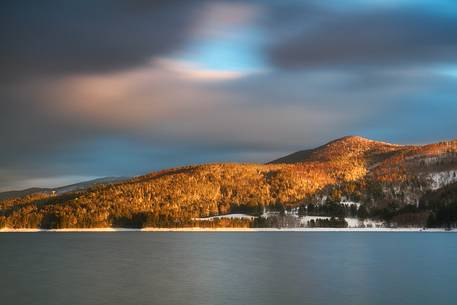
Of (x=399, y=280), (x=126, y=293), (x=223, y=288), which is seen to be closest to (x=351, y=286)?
(x=399, y=280)

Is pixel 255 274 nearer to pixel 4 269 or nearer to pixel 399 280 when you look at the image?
pixel 399 280

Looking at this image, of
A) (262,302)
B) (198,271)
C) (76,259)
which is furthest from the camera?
(76,259)

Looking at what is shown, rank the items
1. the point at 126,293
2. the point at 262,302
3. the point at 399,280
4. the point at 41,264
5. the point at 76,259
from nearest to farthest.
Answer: the point at 262,302 → the point at 126,293 → the point at 399,280 → the point at 41,264 → the point at 76,259

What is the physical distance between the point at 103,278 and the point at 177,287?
1420 cm

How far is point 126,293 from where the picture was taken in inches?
2495

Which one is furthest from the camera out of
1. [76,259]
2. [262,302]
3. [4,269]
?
[76,259]

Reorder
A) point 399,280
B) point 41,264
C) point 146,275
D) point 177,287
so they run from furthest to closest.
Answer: point 41,264 < point 146,275 < point 399,280 < point 177,287

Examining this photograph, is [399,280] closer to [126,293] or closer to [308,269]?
[308,269]

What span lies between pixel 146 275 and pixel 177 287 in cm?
1451

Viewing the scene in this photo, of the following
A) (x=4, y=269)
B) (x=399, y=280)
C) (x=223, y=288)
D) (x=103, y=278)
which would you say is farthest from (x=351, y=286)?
(x=4, y=269)

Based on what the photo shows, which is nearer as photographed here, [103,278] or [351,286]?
[351,286]

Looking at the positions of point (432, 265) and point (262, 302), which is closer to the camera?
point (262, 302)

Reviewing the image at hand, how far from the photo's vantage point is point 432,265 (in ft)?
322

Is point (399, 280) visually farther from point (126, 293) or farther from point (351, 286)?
point (126, 293)
